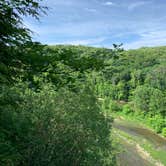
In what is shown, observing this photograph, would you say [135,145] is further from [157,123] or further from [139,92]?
[139,92]

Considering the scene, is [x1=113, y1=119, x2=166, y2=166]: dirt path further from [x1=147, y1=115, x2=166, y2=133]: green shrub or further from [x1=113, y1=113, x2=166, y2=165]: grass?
[x1=147, y1=115, x2=166, y2=133]: green shrub

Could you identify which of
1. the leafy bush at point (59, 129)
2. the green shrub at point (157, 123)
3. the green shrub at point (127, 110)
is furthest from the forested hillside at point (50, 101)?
the green shrub at point (127, 110)

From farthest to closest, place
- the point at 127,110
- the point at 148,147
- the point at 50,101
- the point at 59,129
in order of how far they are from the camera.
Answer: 1. the point at 127,110
2. the point at 148,147
3. the point at 50,101
4. the point at 59,129

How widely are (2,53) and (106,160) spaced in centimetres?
1188

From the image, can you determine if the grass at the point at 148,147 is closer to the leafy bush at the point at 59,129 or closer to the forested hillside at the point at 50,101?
the forested hillside at the point at 50,101

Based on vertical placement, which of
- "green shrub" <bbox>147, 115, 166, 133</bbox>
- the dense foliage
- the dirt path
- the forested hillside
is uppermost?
the forested hillside

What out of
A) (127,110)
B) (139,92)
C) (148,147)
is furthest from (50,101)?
(139,92)

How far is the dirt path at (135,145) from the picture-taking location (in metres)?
34.9

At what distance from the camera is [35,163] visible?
1327 centimetres

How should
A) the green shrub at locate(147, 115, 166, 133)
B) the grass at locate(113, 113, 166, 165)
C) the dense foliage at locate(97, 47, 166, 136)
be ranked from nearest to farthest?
the grass at locate(113, 113, 166, 165) < the green shrub at locate(147, 115, 166, 133) < the dense foliage at locate(97, 47, 166, 136)

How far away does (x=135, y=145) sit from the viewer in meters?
42.4

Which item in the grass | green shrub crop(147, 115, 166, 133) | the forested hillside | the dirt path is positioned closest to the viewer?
the forested hillside

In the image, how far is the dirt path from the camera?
114ft

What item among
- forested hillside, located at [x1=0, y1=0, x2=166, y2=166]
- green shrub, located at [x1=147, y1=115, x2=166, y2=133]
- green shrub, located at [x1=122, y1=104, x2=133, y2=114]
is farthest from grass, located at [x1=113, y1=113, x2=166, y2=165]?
forested hillside, located at [x1=0, y1=0, x2=166, y2=166]
